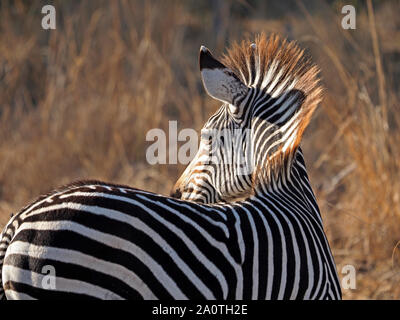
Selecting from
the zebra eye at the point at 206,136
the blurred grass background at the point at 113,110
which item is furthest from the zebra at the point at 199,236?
the blurred grass background at the point at 113,110

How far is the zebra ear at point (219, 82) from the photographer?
2.15 metres

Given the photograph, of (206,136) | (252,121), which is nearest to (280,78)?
(252,121)

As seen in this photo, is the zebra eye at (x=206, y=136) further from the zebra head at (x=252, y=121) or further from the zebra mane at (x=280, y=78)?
the zebra mane at (x=280, y=78)

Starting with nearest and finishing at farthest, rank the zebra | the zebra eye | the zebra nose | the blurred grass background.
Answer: the zebra, the zebra eye, the zebra nose, the blurred grass background

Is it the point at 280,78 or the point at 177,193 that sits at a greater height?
the point at 280,78

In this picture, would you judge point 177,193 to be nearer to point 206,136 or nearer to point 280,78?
point 206,136

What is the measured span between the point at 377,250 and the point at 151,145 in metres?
2.53

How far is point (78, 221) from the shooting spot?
1.49 meters

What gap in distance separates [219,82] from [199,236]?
734 mm

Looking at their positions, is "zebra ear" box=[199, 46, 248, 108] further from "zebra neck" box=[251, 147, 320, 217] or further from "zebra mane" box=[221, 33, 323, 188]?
"zebra neck" box=[251, 147, 320, 217]

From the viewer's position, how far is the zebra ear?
215 cm

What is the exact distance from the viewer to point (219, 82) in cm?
216

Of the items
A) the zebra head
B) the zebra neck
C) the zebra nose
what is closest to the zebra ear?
the zebra head

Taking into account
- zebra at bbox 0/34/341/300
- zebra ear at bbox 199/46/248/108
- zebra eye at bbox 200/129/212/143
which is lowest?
zebra at bbox 0/34/341/300
